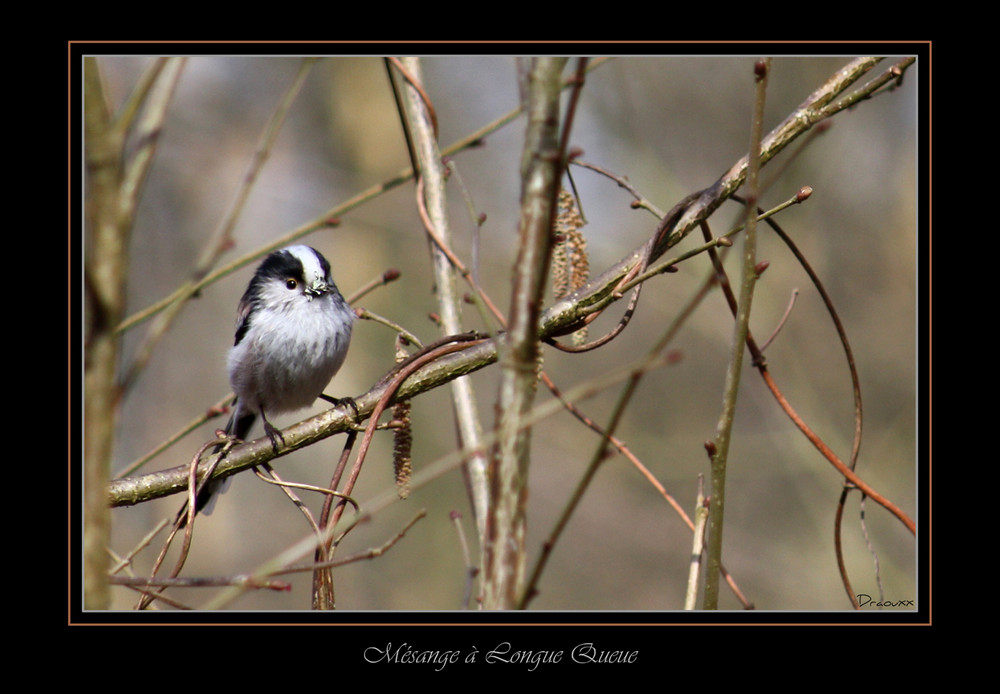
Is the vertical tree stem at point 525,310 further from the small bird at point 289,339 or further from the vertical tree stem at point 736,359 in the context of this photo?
the small bird at point 289,339

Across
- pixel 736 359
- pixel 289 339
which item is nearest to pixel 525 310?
pixel 736 359

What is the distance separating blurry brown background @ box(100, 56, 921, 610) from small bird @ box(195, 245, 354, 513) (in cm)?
186

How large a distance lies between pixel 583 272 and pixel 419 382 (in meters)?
0.54

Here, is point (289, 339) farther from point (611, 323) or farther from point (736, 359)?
point (611, 323)

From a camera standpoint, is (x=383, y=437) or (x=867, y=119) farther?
(x=383, y=437)

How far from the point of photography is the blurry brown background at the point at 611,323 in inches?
271

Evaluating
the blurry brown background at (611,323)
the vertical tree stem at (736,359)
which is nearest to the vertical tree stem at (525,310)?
the vertical tree stem at (736,359)

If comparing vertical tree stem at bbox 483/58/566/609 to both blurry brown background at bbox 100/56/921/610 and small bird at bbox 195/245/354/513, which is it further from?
blurry brown background at bbox 100/56/921/610

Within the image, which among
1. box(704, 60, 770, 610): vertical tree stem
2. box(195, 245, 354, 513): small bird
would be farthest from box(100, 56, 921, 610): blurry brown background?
box(704, 60, 770, 610): vertical tree stem

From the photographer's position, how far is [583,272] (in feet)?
6.57

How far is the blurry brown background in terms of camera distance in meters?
6.88

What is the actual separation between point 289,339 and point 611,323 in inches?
264
